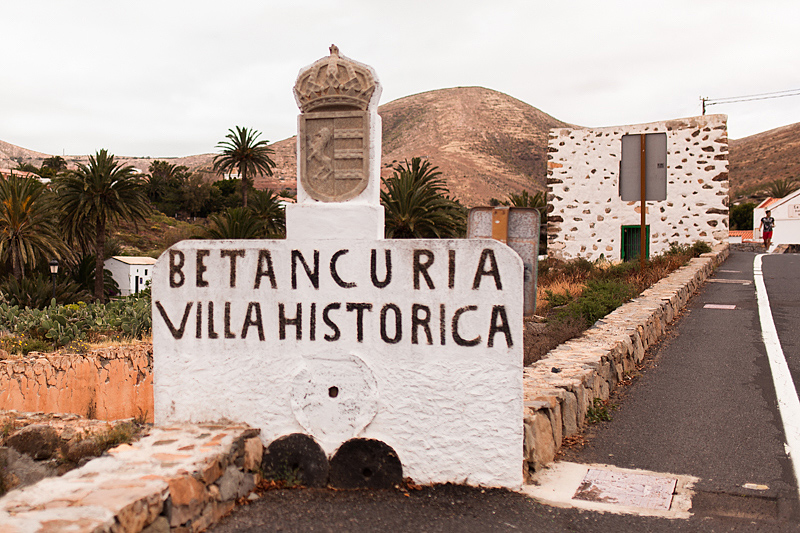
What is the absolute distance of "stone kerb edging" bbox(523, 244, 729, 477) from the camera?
456cm

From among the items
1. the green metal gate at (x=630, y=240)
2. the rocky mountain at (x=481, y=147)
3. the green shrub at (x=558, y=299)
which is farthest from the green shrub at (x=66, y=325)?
the rocky mountain at (x=481, y=147)

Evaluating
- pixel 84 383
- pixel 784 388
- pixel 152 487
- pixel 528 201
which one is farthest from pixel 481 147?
pixel 152 487

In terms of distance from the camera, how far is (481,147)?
9506cm

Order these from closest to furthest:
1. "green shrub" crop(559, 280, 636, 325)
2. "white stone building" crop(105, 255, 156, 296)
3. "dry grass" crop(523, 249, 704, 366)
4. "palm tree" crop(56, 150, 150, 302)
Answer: "dry grass" crop(523, 249, 704, 366) → "green shrub" crop(559, 280, 636, 325) → "palm tree" crop(56, 150, 150, 302) → "white stone building" crop(105, 255, 156, 296)

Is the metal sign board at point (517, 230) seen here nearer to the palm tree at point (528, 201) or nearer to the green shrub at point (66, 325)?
the green shrub at point (66, 325)

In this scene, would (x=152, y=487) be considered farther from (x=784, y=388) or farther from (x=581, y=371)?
(x=784, y=388)

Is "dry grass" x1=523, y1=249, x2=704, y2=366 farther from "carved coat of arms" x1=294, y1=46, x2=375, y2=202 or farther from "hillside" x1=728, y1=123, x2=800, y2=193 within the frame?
"hillside" x1=728, y1=123, x2=800, y2=193

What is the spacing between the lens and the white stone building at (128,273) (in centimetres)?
2952

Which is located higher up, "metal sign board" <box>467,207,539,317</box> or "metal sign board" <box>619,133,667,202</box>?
"metal sign board" <box>619,133,667,202</box>

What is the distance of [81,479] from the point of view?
3.38m

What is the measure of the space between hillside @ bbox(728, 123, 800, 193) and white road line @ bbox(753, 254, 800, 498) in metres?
66.9

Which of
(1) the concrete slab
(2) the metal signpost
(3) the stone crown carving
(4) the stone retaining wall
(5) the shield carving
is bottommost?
(4) the stone retaining wall

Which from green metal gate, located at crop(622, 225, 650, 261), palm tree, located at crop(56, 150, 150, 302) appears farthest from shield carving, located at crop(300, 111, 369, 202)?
palm tree, located at crop(56, 150, 150, 302)

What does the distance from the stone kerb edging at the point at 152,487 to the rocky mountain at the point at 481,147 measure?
68.3 meters
